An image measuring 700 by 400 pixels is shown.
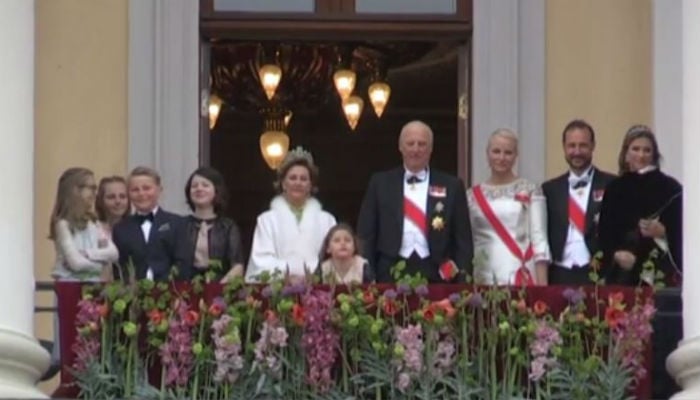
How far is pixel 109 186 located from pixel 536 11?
13.6 ft

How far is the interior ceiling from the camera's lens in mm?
29438

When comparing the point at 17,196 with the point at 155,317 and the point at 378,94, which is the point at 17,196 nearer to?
the point at 155,317

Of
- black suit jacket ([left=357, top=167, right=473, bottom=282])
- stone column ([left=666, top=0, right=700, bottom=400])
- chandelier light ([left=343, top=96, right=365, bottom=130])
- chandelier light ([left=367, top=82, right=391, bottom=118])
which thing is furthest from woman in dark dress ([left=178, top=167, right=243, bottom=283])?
chandelier light ([left=343, top=96, right=365, bottom=130])

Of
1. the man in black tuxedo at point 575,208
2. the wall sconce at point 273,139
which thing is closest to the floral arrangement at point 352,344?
the man in black tuxedo at point 575,208

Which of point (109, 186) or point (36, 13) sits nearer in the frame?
point (109, 186)

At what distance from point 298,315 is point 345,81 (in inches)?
307

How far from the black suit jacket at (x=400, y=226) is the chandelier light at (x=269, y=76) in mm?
5559

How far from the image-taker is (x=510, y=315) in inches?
913

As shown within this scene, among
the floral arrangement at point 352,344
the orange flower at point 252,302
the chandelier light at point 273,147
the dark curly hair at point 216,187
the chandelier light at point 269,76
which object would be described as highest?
the chandelier light at point 269,76

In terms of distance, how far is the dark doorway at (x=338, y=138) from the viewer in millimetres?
31141

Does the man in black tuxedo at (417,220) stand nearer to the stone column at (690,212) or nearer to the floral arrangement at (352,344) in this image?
the floral arrangement at (352,344)

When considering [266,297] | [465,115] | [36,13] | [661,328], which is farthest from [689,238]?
[36,13]

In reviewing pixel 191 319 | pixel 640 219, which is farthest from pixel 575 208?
pixel 191 319

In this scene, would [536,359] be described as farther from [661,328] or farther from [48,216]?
[48,216]
